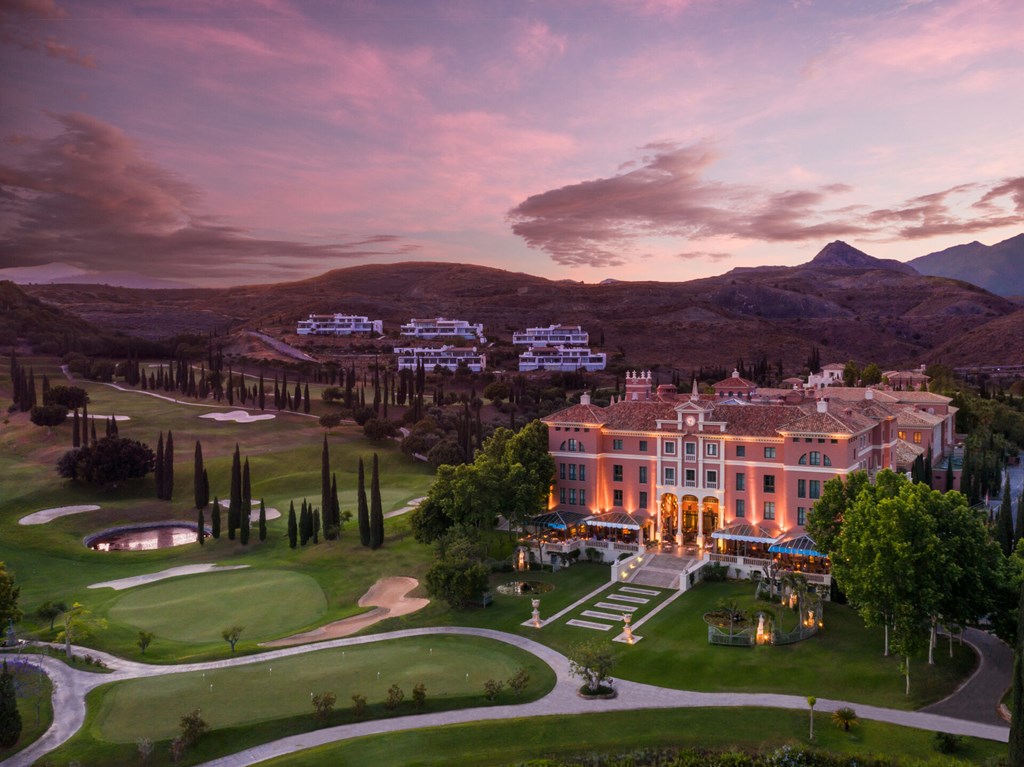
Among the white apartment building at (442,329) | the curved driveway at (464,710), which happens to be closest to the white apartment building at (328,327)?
the white apartment building at (442,329)

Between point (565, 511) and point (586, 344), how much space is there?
118m

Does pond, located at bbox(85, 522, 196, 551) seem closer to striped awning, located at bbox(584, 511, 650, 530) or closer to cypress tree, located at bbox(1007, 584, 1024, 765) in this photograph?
striped awning, located at bbox(584, 511, 650, 530)

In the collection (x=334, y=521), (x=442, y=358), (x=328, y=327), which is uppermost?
(x=328, y=327)

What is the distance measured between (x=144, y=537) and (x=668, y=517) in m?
50.6

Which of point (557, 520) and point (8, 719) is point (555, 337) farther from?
point (8, 719)

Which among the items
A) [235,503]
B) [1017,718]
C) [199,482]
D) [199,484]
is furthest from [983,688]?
[199,482]

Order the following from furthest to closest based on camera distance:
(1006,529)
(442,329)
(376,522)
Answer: (442,329) → (376,522) → (1006,529)

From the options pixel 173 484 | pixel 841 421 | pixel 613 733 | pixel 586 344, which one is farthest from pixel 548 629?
pixel 586 344

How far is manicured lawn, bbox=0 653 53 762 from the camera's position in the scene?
32.1 metres

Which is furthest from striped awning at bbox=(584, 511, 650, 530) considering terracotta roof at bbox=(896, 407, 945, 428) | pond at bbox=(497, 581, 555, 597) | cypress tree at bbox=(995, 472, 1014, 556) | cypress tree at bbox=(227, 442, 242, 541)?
terracotta roof at bbox=(896, 407, 945, 428)

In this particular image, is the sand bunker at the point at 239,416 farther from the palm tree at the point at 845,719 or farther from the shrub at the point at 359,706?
the palm tree at the point at 845,719

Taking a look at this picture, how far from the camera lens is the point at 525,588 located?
52.7m

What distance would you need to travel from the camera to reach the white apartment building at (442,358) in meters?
157

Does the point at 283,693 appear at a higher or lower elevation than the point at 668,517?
lower
